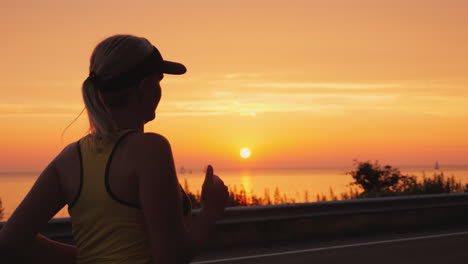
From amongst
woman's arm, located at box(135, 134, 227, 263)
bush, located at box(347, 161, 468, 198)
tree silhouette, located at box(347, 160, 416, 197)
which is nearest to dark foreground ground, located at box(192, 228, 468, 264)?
bush, located at box(347, 161, 468, 198)

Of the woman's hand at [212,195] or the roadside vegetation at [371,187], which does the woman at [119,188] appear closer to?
the woman's hand at [212,195]

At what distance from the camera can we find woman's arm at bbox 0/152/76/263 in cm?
201

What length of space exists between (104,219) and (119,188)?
4.4 inches

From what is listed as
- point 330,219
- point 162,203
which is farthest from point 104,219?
point 330,219

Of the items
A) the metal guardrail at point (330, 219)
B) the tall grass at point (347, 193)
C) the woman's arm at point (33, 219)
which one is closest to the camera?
the woman's arm at point (33, 219)

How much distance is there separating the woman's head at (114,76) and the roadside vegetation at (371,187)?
287 inches

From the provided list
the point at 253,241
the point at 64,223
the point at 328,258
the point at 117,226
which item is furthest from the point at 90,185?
the point at 253,241

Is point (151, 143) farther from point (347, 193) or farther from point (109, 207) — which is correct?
point (347, 193)

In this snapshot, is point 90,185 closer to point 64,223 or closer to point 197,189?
point 64,223

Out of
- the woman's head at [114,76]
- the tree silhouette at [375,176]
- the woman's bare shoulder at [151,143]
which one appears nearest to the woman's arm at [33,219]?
the woman's head at [114,76]

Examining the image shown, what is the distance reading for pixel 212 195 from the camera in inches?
75.2

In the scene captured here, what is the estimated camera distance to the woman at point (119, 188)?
1.80m

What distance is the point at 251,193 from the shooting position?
13.8 metres

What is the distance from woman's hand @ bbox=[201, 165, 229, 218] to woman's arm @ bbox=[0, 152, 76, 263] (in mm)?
441
